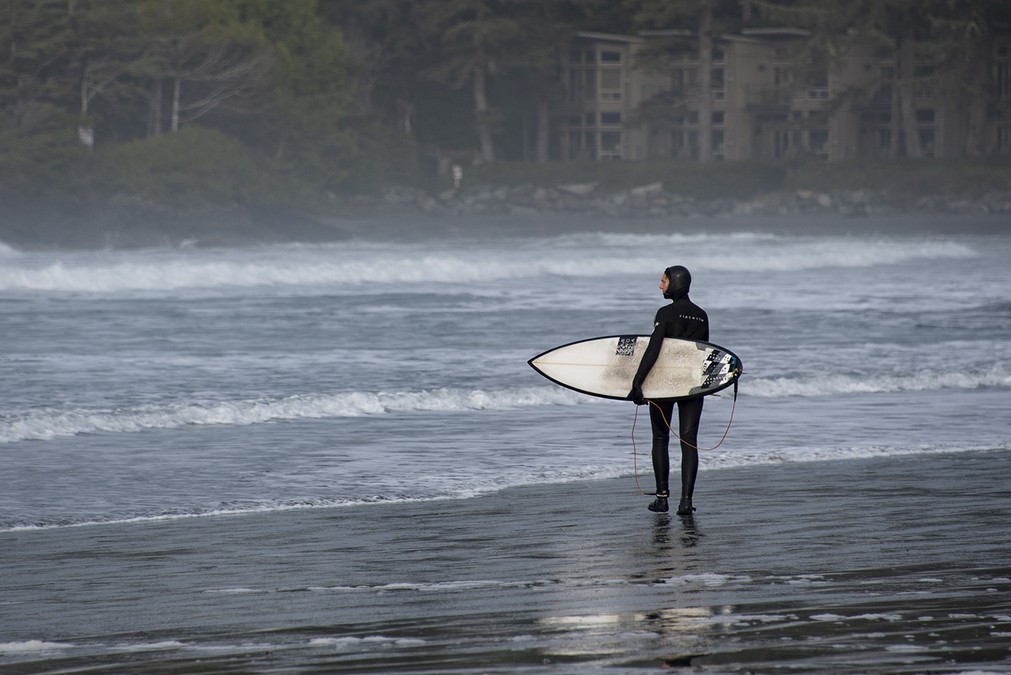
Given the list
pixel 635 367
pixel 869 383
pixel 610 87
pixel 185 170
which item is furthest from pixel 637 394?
pixel 610 87

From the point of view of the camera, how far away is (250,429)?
10.4 meters

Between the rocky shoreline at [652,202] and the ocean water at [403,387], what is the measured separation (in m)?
42.9

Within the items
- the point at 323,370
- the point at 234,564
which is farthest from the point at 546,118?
the point at 234,564

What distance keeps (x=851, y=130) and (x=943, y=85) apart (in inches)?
247

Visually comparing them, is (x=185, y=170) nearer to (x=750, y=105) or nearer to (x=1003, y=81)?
(x=750, y=105)

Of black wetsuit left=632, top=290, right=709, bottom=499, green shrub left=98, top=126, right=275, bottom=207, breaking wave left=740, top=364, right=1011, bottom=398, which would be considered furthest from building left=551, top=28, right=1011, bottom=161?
black wetsuit left=632, top=290, right=709, bottom=499

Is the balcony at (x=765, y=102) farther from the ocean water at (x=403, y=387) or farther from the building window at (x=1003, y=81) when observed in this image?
the ocean water at (x=403, y=387)

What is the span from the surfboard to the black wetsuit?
6 centimetres

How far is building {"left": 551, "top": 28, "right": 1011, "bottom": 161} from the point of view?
75812 mm

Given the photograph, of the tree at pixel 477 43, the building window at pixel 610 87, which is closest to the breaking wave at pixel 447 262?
the tree at pixel 477 43

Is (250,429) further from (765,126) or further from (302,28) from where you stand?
(765,126)

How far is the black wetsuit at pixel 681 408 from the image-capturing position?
21.9 ft

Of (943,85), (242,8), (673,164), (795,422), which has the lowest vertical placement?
(795,422)

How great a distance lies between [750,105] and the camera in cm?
7738
